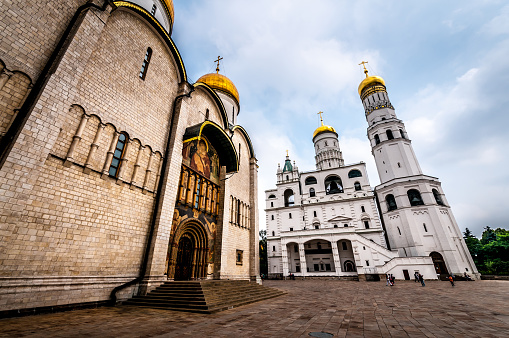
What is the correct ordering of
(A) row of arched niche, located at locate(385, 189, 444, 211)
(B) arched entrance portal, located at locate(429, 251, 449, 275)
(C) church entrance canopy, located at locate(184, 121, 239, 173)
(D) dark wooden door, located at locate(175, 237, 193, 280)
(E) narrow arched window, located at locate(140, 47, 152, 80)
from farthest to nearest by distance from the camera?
(A) row of arched niche, located at locate(385, 189, 444, 211) → (B) arched entrance portal, located at locate(429, 251, 449, 275) → (C) church entrance canopy, located at locate(184, 121, 239, 173) → (D) dark wooden door, located at locate(175, 237, 193, 280) → (E) narrow arched window, located at locate(140, 47, 152, 80)

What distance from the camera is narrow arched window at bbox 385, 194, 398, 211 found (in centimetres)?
3155

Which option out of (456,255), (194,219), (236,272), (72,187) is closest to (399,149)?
(456,255)

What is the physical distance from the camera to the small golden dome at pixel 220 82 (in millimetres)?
19969

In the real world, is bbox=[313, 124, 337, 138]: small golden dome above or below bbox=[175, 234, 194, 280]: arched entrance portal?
above

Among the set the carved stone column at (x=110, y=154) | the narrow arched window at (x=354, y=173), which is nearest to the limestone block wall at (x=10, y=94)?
the carved stone column at (x=110, y=154)

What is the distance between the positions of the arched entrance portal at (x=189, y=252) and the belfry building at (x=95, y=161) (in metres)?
0.06

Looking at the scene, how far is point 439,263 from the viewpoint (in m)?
26.7

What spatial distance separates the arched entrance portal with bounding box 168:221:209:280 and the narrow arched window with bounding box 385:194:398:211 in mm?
29973

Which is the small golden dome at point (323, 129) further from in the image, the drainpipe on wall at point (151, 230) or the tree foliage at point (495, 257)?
the drainpipe on wall at point (151, 230)

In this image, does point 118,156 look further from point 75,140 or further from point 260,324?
point 260,324

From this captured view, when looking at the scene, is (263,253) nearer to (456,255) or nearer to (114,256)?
(456,255)

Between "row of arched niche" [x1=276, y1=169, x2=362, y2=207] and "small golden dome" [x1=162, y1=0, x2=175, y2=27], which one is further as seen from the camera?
"row of arched niche" [x1=276, y1=169, x2=362, y2=207]

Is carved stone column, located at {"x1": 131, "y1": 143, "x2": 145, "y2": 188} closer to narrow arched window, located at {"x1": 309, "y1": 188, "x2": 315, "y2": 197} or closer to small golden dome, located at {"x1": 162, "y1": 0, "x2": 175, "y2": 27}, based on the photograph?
small golden dome, located at {"x1": 162, "y1": 0, "x2": 175, "y2": 27}

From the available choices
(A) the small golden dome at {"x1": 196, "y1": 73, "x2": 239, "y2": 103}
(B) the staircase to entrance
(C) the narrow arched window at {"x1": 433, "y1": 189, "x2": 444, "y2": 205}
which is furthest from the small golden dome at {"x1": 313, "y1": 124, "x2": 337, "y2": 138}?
(B) the staircase to entrance
